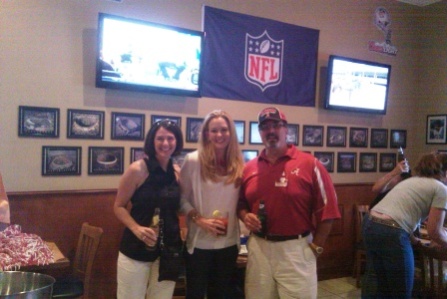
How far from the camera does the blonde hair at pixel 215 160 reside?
235 centimetres

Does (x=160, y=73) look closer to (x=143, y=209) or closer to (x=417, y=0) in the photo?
(x=143, y=209)

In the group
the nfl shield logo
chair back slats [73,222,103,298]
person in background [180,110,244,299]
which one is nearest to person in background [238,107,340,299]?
person in background [180,110,244,299]

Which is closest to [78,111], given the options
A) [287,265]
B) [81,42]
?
[81,42]

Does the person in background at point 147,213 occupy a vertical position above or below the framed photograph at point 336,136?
below

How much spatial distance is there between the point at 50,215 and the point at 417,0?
17.3ft

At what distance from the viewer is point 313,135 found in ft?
15.9

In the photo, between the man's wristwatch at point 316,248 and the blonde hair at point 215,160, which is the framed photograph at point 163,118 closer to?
the blonde hair at point 215,160

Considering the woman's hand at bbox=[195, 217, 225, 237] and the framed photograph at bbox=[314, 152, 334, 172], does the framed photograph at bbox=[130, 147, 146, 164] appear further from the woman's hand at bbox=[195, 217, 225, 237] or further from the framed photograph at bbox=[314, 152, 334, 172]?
the framed photograph at bbox=[314, 152, 334, 172]

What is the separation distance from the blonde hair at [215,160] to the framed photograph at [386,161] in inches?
142

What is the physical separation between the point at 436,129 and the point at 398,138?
49 cm

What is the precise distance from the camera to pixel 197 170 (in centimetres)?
237

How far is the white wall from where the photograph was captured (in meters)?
3.32

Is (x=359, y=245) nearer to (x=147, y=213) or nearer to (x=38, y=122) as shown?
(x=147, y=213)

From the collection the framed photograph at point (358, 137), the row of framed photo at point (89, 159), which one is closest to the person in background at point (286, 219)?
the row of framed photo at point (89, 159)
